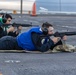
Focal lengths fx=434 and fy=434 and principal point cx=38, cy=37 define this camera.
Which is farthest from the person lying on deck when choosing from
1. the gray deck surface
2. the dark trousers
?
the gray deck surface

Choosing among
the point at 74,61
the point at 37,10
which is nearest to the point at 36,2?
the point at 37,10

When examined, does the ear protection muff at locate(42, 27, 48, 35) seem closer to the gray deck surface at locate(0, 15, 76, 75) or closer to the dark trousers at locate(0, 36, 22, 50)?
the gray deck surface at locate(0, 15, 76, 75)

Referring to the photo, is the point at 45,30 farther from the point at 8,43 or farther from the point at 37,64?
the point at 37,64

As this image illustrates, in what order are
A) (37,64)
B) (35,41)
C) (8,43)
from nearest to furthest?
(37,64) < (35,41) < (8,43)

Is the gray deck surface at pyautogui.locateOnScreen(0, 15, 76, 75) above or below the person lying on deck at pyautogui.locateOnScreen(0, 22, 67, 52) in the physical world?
below

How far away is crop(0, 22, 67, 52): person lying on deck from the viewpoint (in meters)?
9.88

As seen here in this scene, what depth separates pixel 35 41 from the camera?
9852 millimetres

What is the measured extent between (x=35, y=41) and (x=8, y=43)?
81cm

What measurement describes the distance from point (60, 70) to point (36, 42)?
212 centimetres

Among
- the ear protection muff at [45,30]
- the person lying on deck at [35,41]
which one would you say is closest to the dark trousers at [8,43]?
the person lying on deck at [35,41]

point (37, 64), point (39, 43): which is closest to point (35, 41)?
point (39, 43)

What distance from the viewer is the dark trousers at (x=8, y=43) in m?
10.3

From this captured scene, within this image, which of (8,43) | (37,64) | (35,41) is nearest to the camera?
(37,64)

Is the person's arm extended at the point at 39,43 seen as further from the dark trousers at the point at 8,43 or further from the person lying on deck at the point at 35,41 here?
the dark trousers at the point at 8,43
